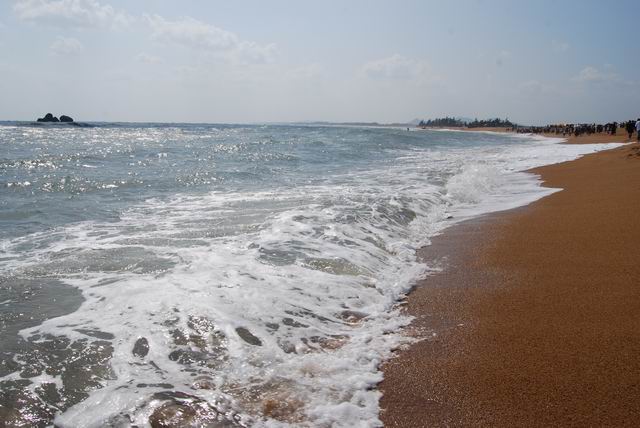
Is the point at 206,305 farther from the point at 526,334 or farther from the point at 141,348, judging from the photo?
the point at 526,334

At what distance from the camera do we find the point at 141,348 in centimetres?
331

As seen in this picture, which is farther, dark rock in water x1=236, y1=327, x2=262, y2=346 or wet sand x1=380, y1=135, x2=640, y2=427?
dark rock in water x1=236, y1=327, x2=262, y2=346

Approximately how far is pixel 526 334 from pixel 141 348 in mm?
2802

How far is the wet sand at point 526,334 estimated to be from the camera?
2605 millimetres

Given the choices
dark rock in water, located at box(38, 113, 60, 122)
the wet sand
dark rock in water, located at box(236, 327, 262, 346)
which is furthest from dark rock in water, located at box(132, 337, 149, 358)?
dark rock in water, located at box(38, 113, 60, 122)

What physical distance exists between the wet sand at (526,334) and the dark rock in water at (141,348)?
65.7 inches

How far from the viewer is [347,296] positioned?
4414 millimetres

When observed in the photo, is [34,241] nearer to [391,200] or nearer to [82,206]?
[82,206]

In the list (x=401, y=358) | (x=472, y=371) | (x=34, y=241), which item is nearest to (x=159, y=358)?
(x=401, y=358)

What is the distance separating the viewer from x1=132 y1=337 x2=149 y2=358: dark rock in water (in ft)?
10.6

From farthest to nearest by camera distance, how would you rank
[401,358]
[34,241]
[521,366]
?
[34,241], [401,358], [521,366]

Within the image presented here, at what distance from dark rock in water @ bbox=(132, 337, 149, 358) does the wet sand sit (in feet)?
5.48

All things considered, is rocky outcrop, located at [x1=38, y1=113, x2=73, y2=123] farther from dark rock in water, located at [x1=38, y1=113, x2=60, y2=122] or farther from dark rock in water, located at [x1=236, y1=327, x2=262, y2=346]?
dark rock in water, located at [x1=236, y1=327, x2=262, y2=346]

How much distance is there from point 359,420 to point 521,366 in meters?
1.19
